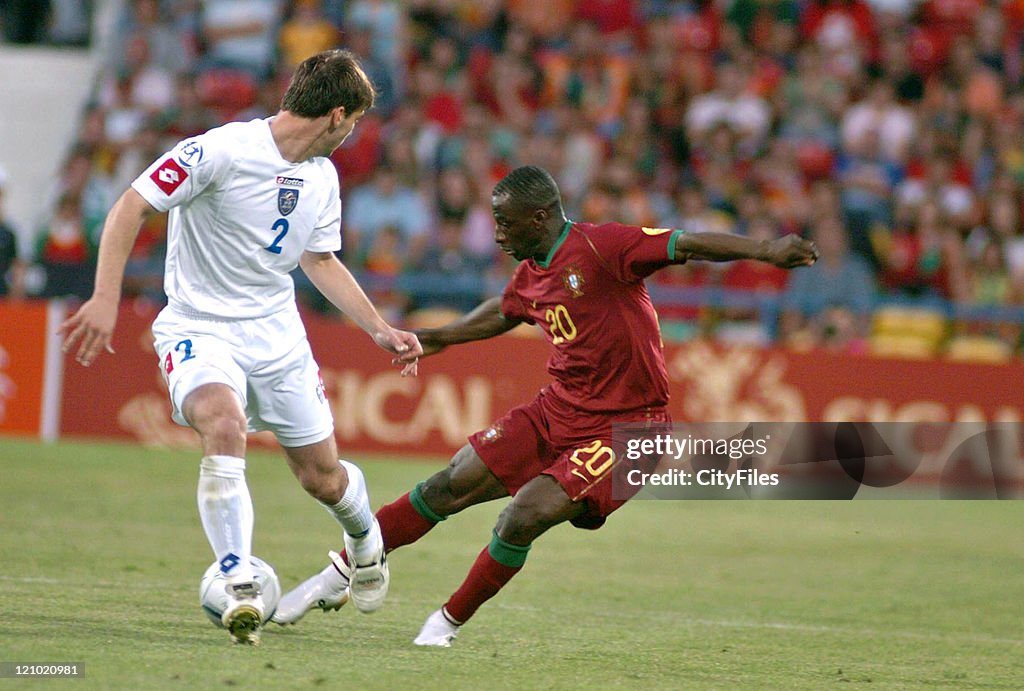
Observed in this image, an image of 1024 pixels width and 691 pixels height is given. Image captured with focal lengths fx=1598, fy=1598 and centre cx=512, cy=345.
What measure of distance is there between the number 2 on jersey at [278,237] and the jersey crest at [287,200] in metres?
0.04

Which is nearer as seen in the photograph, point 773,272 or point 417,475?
point 417,475

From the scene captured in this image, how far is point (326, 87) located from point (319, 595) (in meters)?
2.24

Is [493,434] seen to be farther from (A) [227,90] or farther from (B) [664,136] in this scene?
(A) [227,90]

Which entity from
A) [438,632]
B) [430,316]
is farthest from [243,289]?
[430,316]

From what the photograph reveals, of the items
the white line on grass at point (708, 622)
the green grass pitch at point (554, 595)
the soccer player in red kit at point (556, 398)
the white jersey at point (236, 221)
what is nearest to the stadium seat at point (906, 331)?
the green grass pitch at point (554, 595)

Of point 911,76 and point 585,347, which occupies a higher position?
point 911,76

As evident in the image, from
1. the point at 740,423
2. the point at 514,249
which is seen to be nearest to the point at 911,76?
the point at 740,423

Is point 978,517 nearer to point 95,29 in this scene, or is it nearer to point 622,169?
point 622,169

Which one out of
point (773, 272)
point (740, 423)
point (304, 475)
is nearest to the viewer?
point (304, 475)

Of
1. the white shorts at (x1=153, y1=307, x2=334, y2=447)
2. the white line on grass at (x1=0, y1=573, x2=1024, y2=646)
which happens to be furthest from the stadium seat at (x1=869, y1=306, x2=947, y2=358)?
the white shorts at (x1=153, y1=307, x2=334, y2=447)

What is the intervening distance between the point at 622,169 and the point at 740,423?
360cm

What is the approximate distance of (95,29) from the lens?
20562 millimetres

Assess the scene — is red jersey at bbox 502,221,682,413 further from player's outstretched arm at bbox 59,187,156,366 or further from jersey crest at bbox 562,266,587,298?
player's outstretched arm at bbox 59,187,156,366

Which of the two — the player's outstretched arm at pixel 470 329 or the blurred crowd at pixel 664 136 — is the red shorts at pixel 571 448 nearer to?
the player's outstretched arm at pixel 470 329
